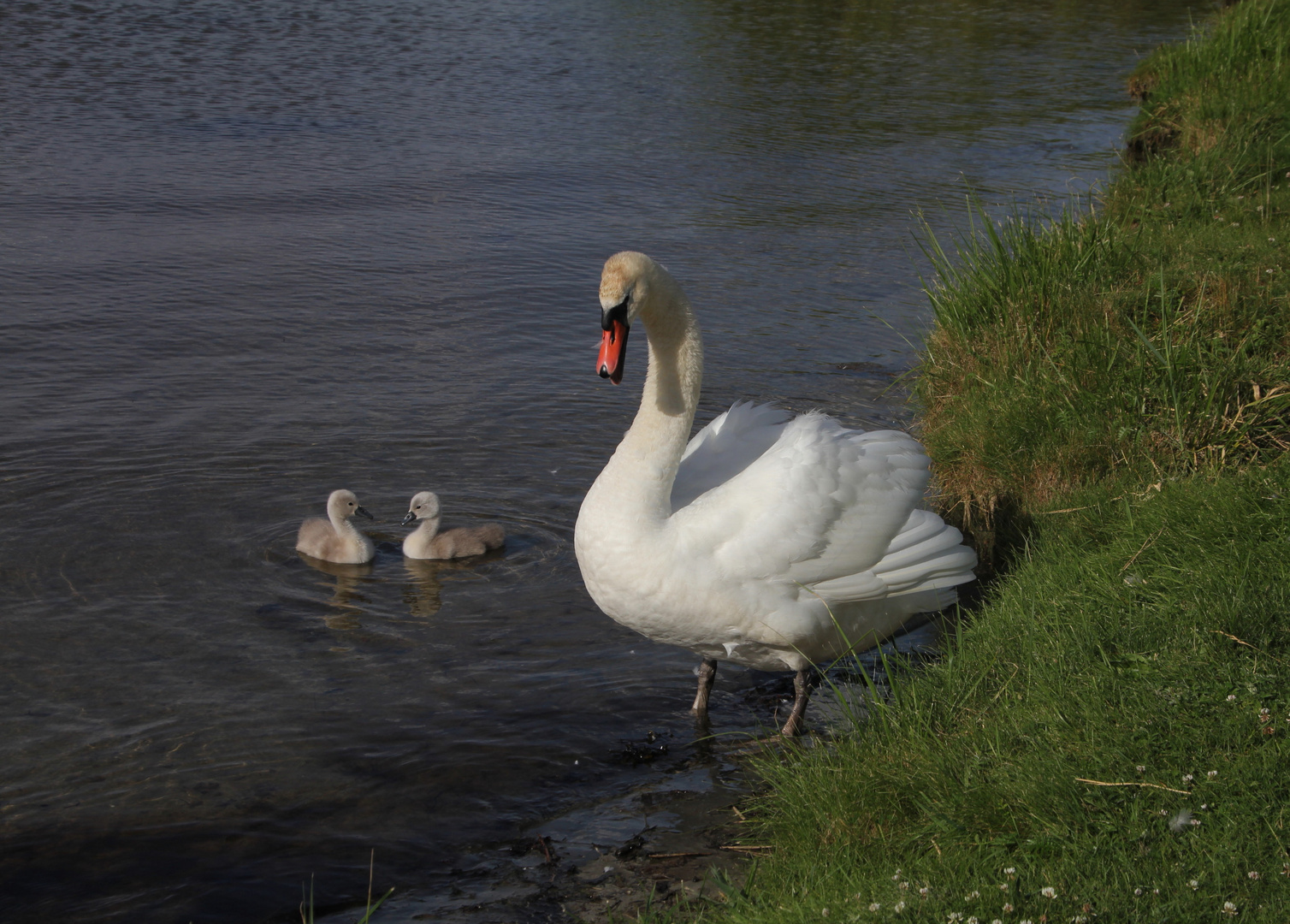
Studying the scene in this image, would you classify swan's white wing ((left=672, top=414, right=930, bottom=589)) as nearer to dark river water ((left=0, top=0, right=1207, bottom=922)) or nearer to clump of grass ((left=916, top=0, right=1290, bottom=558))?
dark river water ((left=0, top=0, right=1207, bottom=922))

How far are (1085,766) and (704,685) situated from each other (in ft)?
6.40

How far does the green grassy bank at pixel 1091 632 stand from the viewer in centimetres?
321

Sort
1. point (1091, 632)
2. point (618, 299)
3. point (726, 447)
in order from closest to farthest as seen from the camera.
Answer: point (1091, 632) → point (618, 299) → point (726, 447)

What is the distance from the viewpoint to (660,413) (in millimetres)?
4891

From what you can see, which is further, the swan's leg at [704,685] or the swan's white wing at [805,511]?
the swan's leg at [704,685]

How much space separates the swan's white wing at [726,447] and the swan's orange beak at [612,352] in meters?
0.64

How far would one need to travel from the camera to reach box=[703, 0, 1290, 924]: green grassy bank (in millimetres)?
3211

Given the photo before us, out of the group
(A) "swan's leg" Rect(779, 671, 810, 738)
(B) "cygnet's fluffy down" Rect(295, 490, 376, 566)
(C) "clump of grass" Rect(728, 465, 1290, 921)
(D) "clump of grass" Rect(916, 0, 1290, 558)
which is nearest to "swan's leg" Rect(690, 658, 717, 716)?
(A) "swan's leg" Rect(779, 671, 810, 738)

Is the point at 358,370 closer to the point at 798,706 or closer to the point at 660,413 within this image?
the point at 660,413

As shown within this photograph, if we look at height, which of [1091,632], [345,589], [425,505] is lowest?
[345,589]

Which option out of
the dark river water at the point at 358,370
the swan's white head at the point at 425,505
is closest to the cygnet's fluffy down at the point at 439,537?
the swan's white head at the point at 425,505

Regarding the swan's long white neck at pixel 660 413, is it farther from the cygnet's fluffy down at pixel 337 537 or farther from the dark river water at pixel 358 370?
the cygnet's fluffy down at pixel 337 537

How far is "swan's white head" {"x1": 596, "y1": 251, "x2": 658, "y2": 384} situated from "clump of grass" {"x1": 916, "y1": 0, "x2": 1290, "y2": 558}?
2.21 m

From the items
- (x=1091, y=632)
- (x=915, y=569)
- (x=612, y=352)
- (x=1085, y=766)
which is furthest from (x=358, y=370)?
(x=1085, y=766)
